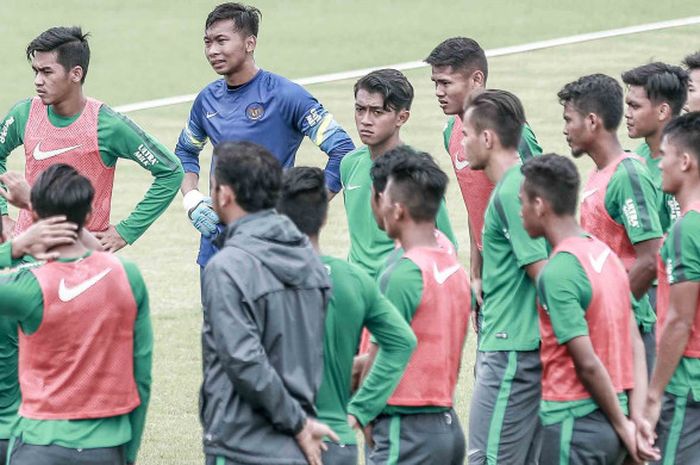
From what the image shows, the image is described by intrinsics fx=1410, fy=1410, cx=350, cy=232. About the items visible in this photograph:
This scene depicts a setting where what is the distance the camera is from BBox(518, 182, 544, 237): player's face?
5.77 metres

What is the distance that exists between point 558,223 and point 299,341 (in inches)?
50.9

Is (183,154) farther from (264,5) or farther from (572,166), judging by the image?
(264,5)

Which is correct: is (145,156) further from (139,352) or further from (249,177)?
(249,177)

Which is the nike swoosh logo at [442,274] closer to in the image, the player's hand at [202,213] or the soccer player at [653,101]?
the soccer player at [653,101]

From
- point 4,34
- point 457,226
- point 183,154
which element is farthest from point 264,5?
point 183,154

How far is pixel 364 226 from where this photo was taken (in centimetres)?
759

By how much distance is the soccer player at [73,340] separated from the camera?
17.7 ft

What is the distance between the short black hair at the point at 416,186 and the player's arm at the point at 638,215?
1.18m

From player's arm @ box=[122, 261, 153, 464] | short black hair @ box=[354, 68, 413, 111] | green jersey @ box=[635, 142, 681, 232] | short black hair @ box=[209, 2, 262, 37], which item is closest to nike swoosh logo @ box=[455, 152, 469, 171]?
short black hair @ box=[354, 68, 413, 111]

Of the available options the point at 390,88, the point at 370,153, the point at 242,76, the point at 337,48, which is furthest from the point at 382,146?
the point at 337,48

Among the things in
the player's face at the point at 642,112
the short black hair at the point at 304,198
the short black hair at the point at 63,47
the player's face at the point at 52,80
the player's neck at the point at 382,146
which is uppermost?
the short black hair at the point at 63,47

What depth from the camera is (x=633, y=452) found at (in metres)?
5.71

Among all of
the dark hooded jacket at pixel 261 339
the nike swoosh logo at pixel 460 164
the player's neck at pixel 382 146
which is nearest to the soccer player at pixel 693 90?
the nike swoosh logo at pixel 460 164

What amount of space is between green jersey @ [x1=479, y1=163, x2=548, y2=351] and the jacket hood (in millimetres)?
1420
